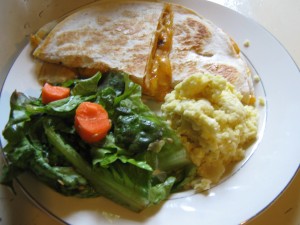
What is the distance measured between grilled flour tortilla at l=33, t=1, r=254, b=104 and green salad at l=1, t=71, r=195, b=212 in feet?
1.18

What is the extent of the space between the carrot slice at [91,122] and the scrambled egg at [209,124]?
31cm

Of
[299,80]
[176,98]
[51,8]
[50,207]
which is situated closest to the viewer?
[50,207]

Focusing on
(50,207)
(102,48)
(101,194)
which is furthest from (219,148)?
(102,48)

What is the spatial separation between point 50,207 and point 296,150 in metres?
1.09

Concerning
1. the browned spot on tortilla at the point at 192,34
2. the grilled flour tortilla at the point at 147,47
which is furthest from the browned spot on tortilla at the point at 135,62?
the browned spot on tortilla at the point at 192,34

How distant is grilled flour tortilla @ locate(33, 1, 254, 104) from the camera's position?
6.34ft

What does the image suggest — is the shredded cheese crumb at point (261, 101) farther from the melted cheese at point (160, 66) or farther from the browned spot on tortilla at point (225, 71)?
the melted cheese at point (160, 66)

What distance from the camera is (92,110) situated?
1522mm

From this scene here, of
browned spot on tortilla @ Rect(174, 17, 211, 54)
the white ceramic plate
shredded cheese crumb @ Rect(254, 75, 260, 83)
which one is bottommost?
the white ceramic plate

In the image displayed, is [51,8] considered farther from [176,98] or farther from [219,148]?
[219,148]

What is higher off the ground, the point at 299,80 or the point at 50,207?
the point at 299,80

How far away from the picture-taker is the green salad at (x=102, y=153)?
143 cm

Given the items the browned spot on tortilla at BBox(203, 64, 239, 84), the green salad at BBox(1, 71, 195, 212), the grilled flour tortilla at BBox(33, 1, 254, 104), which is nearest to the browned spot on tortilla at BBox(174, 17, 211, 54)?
the grilled flour tortilla at BBox(33, 1, 254, 104)

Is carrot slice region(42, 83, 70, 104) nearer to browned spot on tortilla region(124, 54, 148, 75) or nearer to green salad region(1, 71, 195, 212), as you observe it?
green salad region(1, 71, 195, 212)
